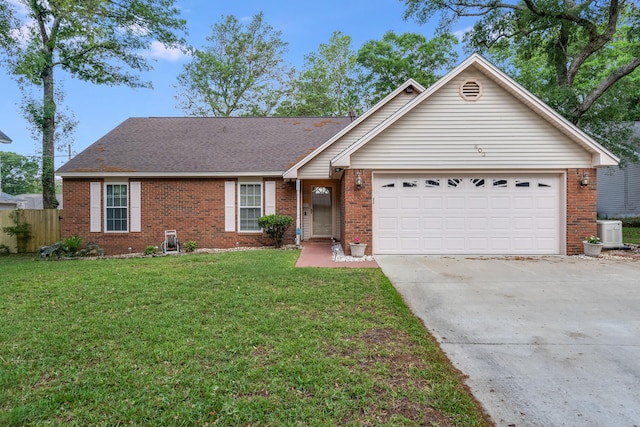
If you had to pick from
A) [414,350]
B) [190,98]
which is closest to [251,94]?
[190,98]

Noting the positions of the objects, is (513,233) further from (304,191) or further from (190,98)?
(190,98)

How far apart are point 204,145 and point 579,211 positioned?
12.6 m

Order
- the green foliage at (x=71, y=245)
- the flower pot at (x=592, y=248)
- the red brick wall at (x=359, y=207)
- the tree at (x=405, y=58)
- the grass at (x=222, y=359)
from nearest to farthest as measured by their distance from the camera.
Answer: the grass at (x=222, y=359)
the flower pot at (x=592, y=248)
the red brick wall at (x=359, y=207)
the green foliage at (x=71, y=245)
the tree at (x=405, y=58)

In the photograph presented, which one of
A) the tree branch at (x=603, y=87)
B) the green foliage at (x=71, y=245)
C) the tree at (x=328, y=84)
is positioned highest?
the tree at (x=328, y=84)

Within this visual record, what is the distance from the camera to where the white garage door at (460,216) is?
357 inches

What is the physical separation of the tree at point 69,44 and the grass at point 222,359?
439 inches

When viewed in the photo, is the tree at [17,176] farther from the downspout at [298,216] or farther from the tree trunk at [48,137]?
the downspout at [298,216]

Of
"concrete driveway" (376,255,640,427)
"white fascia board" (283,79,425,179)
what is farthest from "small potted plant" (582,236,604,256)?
"white fascia board" (283,79,425,179)

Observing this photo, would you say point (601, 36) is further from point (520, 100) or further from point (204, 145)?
point (204, 145)

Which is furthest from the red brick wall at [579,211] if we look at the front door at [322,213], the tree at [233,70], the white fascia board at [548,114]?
the tree at [233,70]

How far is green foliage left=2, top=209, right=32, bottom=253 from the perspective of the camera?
40.4 ft

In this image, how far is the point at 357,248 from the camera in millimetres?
8711

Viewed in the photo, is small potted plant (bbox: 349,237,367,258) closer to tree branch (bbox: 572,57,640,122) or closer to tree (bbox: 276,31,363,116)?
tree branch (bbox: 572,57,640,122)

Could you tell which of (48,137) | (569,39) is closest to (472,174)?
(569,39)
